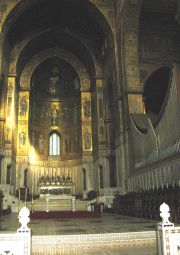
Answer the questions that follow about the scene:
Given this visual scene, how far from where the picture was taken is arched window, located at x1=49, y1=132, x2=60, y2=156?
26991mm

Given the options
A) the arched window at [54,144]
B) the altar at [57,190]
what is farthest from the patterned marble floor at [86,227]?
the arched window at [54,144]

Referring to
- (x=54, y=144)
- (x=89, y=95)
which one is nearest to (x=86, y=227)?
(x=89, y=95)

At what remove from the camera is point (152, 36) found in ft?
62.4

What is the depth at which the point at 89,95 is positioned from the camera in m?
25.6

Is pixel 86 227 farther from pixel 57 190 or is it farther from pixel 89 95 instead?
pixel 89 95

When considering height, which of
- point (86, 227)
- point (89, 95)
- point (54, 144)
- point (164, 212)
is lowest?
point (86, 227)

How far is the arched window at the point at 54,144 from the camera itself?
27.0m

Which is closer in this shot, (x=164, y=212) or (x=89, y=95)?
(x=164, y=212)

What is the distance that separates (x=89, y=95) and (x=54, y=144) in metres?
5.76

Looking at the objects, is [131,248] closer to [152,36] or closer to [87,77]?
[152,36]

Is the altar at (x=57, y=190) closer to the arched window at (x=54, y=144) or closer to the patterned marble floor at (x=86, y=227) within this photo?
the arched window at (x=54, y=144)

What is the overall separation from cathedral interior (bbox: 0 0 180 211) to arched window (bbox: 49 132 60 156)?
0.09 meters

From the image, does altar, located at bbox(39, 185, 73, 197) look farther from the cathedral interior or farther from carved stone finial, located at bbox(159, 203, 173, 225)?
carved stone finial, located at bbox(159, 203, 173, 225)

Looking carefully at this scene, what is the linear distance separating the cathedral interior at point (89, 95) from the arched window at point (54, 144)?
93 millimetres
